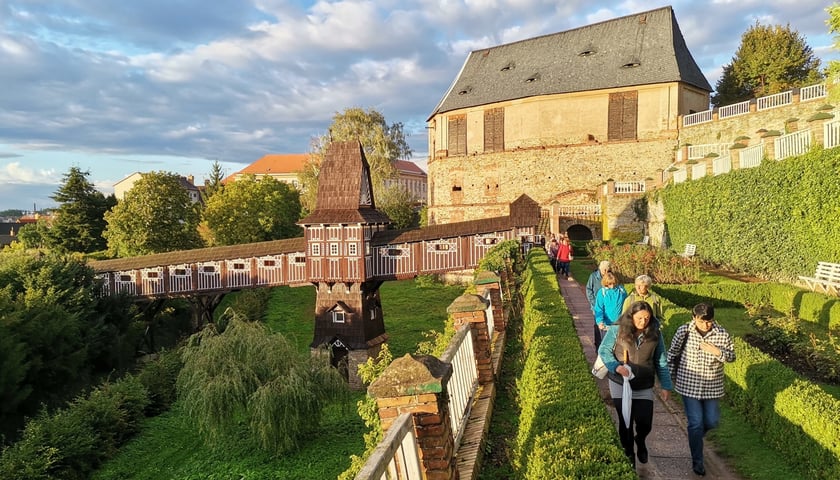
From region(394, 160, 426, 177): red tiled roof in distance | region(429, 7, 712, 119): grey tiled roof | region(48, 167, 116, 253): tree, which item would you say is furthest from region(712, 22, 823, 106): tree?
region(394, 160, 426, 177): red tiled roof in distance

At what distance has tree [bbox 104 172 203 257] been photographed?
108ft

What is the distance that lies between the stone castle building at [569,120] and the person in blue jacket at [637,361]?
24.3 metres

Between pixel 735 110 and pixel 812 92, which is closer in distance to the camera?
pixel 812 92

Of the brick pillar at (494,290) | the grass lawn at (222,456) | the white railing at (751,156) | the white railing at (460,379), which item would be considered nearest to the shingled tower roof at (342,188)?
the grass lawn at (222,456)

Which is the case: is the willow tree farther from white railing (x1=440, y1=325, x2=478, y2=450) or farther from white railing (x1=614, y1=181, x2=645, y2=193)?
white railing (x1=614, y1=181, x2=645, y2=193)

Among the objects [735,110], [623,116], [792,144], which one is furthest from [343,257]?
[735,110]

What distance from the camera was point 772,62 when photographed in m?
37.7

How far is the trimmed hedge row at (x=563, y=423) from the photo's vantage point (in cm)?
313

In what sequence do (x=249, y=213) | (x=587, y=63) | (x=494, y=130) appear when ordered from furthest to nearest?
(x=249, y=213), (x=494, y=130), (x=587, y=63)

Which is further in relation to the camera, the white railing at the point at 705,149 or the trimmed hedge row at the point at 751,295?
the white railing at the point at 705,149

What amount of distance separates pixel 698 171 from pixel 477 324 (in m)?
19.0

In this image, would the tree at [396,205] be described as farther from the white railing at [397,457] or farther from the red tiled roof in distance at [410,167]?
the red tiled roof in distance at [410,167]

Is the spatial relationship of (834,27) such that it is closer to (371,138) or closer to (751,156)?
(751,156)

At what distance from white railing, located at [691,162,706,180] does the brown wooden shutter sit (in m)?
16.8
